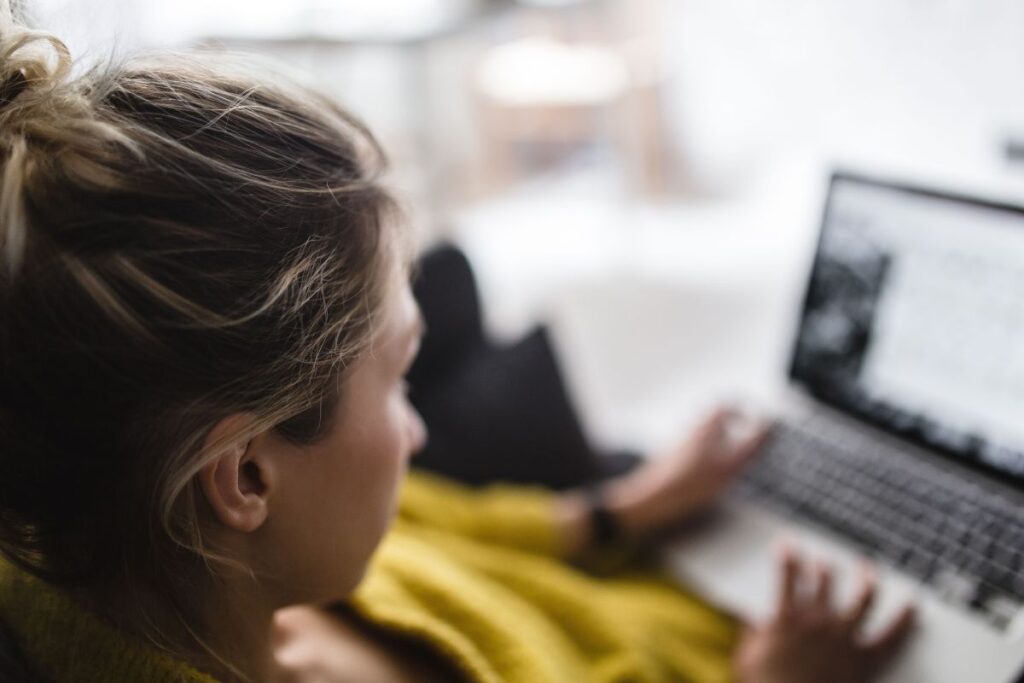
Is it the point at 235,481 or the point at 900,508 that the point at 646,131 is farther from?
the point at 235,481

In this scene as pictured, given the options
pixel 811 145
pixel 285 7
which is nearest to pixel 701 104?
pixel 811 145

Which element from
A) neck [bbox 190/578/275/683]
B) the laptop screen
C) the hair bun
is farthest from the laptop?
the hair bun

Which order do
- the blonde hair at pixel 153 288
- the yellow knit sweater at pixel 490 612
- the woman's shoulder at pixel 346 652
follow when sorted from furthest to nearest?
the woman's shoulder at pixel 346 652, the yellow knit sweater at pixel 490 612, the blonde hair at pixel 153 288

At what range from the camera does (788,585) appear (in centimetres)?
79

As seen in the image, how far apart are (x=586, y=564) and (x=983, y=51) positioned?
87 cm

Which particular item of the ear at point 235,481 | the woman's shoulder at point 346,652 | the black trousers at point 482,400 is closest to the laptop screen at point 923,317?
the black trousers at point 482,400

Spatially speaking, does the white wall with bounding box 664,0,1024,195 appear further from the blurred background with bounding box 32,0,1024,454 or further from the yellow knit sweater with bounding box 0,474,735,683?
the yellow knit sweater with bounding box 0,474,735,683

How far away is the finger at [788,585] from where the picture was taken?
31.1 inches

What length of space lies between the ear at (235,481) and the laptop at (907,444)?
539 millimetres

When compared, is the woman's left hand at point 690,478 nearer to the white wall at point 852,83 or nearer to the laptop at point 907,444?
Answer: the laptop at point 907,444

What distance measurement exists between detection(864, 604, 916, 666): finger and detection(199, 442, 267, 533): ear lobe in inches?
22.5

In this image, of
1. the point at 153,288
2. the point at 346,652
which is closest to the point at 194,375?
the point at 153,288

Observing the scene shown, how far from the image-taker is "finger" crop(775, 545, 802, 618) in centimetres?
79

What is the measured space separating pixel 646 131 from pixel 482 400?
4.34ft
